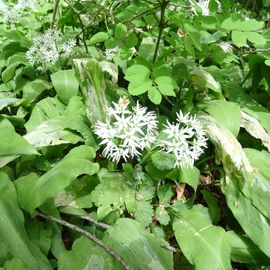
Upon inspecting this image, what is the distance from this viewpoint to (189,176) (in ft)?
6.83

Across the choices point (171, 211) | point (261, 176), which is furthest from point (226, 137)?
point (171, 211)

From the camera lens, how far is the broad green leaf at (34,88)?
273 centimetres

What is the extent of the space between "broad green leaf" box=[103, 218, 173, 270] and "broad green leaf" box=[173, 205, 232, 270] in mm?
107

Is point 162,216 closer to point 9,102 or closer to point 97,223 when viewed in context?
point 97,223

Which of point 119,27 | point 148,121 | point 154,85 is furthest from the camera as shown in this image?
point 119,27

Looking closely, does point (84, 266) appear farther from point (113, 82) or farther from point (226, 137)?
point (113, 82)

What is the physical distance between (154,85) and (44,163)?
770 millimetres

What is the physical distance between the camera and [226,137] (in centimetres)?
218

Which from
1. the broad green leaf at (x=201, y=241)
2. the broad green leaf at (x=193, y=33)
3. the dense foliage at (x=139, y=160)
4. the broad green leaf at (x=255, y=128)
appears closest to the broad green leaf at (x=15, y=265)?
the dense foliage at (x=139, y=160)

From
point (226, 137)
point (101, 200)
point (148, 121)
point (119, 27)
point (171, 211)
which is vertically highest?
point (119, 27)

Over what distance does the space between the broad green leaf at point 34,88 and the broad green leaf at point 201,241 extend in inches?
53.7

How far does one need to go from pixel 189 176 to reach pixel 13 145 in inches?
36.6

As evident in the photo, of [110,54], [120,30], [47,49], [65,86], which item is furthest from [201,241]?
[47,49]

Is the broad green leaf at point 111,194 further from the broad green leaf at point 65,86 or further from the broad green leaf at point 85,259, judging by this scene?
the broad green leaf at point 65,86
